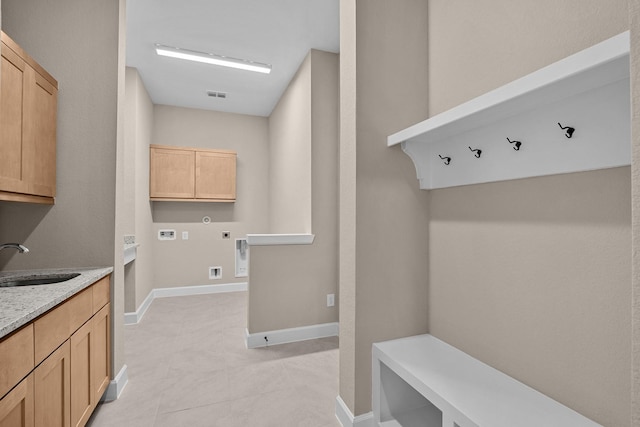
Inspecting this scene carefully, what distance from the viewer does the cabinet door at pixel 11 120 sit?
1484 mm

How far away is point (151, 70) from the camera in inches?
143

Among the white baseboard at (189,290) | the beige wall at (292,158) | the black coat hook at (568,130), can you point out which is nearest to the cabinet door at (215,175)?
the beige wall at (292,158)

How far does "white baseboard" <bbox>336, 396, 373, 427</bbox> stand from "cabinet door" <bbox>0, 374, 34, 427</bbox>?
1372 millimetres

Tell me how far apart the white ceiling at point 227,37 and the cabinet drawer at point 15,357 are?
260 centimetres

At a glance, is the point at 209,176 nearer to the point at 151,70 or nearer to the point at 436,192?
the point at 151,70

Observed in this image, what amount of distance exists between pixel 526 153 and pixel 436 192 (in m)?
0.55

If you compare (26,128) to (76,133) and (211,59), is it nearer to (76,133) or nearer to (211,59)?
(76,133)

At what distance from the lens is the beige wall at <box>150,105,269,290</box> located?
473cm

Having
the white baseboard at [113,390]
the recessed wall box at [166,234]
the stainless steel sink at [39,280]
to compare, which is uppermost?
the recessed wall box at [166,234]

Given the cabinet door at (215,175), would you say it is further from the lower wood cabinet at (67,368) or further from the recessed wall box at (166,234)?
the lower wood cabinet at (67,368)

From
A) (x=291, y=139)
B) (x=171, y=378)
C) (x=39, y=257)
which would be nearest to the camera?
(x=39, y=257)

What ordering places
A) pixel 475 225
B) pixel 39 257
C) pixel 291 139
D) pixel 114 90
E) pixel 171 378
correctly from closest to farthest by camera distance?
pixel 475 225 < pixel 39 257 < pixel 114 90 < pixel 171 378 < pixel 291 139

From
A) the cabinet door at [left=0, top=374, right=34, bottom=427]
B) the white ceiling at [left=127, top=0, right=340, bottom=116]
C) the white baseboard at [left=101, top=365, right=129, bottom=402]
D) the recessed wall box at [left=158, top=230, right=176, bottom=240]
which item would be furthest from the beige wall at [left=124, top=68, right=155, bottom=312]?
the cabinet door at [left=0, top=374, right=34, bottom=427]

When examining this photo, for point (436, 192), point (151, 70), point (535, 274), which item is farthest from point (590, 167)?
point (151, 70)
